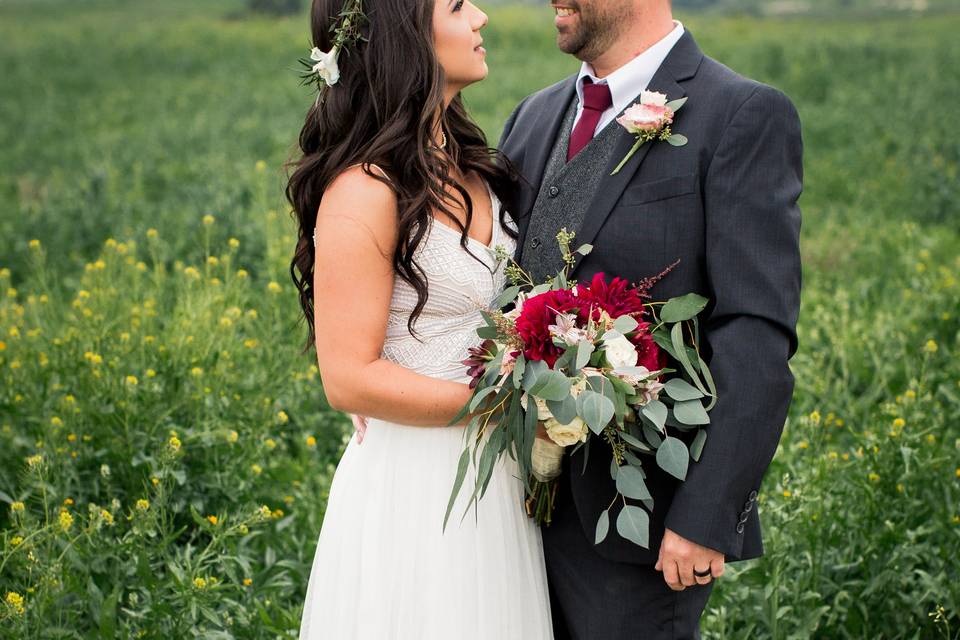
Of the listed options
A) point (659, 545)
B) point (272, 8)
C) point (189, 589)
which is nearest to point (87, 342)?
point (189, 589)

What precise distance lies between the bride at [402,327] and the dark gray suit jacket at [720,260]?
31 centimetres

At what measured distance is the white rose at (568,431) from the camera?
2.31 m

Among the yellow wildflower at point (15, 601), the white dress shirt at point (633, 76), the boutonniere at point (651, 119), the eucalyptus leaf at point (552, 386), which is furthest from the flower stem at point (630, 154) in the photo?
the yellow wildflower at point (15, 601)

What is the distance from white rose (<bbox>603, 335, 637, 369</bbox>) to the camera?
2.25m

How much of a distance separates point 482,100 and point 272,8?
18.9 meters

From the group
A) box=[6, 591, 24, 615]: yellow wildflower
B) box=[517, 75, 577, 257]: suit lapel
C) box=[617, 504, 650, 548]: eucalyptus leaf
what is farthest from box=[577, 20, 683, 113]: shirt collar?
box=[6, 591, 24, 615]: yellow wildflower

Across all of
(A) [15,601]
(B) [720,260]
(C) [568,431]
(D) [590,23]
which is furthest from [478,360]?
(A) [15,601]

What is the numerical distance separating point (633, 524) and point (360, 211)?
1.06m

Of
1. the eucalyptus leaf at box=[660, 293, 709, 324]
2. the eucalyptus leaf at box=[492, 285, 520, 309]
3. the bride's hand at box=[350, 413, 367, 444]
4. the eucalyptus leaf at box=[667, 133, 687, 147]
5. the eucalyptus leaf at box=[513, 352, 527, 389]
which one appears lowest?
the bride's hand at box=[350, 413, 367, 444]

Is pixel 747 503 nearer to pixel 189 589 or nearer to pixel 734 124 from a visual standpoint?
pixel 734 124

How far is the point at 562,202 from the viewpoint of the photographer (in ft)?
9.12

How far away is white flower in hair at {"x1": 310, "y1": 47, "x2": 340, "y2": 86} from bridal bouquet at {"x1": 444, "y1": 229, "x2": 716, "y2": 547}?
0.81m

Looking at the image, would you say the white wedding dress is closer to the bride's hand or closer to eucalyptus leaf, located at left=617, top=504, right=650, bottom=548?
the bride's hand

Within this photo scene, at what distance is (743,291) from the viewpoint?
242 centimetres
